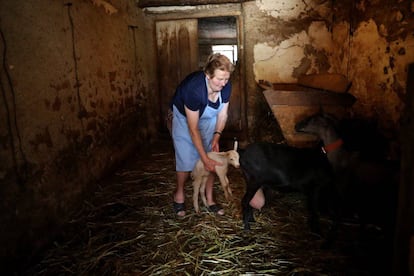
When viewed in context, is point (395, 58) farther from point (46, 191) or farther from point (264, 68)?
point (46, 191)

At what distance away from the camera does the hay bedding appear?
117 inches

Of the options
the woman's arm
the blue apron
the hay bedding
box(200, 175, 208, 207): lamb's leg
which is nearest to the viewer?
the hay bedding

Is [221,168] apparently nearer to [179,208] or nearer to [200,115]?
[200,115]

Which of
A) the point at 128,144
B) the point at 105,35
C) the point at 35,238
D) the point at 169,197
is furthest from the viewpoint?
the point at 128,144

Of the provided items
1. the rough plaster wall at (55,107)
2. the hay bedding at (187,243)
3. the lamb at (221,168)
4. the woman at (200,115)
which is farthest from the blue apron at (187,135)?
the rough plaster wall at (55,107)

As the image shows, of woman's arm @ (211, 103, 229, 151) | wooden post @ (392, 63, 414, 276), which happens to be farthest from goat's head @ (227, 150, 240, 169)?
wooden post @ (392, 63, 414, 276)

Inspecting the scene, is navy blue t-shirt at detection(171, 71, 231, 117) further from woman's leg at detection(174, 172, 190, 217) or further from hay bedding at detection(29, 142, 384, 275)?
hay bedding at detection(29, 142, 384, 275)

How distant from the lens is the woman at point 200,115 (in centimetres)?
318

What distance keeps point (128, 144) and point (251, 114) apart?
2.82 metres

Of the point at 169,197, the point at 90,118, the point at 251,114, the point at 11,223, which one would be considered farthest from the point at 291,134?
the point at 11,223

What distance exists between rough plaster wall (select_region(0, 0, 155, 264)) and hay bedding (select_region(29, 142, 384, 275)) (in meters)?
0.41

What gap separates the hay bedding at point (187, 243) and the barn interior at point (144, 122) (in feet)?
0.06

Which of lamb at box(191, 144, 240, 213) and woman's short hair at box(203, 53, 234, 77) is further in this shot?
lamb at box(191, 144, 240, 213)

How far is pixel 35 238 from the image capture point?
11.0 feet
